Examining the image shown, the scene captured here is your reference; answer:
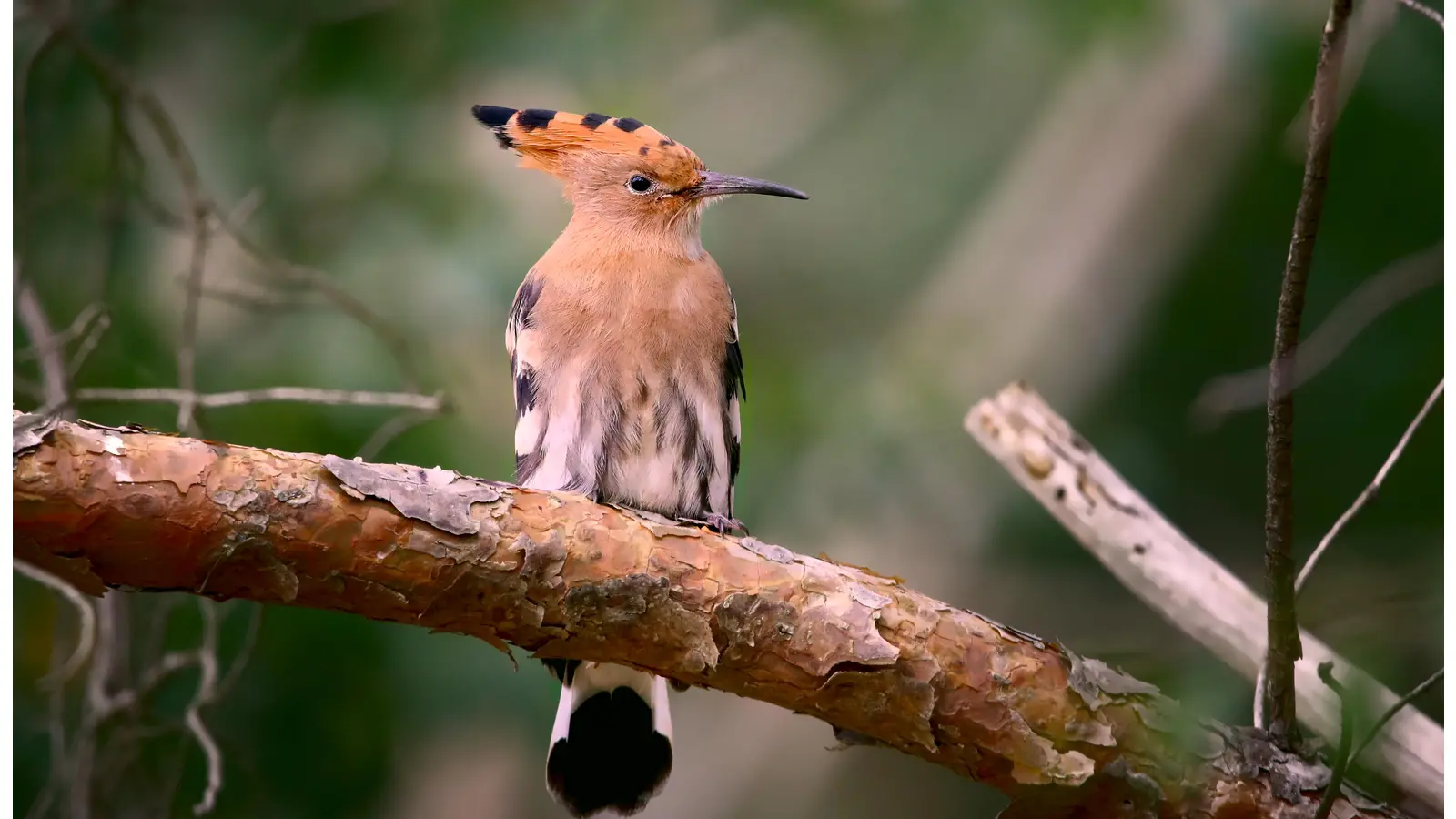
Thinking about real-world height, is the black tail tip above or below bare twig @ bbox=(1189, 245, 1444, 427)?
below

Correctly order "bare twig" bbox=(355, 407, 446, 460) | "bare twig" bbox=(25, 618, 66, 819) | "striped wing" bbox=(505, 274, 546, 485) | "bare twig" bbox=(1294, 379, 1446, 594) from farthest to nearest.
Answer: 1. "bare twig" bbox=(355, 407, 446, 460)
2. "bare twig" bbox=(25, 618, 66, 819)
3. "striped wing" bbox=(505, 274, 546, 485)
4. "bare twig" bbox=(1294, 379, 1446, 594)

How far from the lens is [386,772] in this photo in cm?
193

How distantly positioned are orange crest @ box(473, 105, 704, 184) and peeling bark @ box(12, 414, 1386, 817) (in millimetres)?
643

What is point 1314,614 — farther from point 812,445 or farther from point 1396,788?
→ point 812,445

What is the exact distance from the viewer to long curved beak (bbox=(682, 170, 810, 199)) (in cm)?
153

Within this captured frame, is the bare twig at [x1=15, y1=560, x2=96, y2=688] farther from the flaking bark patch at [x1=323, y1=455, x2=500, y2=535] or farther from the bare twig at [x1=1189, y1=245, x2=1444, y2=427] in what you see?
the bare twig at [x1=1189, y1=245, x2=1444, y2=427]

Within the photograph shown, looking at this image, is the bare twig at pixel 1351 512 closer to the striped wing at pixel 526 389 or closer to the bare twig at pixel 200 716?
the striped wing at pixel 526 389

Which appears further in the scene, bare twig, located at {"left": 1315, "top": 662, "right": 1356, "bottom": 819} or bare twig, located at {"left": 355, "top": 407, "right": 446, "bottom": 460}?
bare twig, located at {"left": 355, "top": 407, "right": 446, "bottom": 460}

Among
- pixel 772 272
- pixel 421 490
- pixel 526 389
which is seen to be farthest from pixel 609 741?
pixel 772 272

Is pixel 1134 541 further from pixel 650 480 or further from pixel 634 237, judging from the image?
pixel 634 237

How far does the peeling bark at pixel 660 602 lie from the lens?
0.92m

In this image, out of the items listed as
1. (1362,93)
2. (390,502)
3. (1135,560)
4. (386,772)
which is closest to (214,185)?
(386,772)

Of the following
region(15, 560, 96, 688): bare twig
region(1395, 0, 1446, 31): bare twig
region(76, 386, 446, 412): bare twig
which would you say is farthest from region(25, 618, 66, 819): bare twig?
region(1395, 0, 1446, 31): bare twig

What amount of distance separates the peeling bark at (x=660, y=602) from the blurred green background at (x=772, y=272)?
79 centimetres
